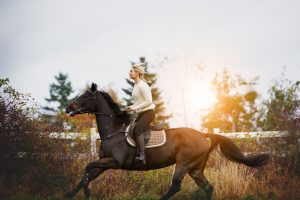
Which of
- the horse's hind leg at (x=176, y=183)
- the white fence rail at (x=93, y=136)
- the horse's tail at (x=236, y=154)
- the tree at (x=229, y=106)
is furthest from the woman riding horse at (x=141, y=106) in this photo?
the tree at (x=229, y=106)

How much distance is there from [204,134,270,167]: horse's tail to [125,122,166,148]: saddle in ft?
4.35

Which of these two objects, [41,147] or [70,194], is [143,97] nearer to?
[70,194]

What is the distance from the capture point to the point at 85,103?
9.92 metres

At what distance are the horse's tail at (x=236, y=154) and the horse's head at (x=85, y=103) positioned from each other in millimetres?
2885

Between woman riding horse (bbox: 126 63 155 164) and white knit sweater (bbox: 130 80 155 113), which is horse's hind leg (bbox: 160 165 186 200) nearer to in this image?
woman riding horse (bbox: 126 63 155 164)

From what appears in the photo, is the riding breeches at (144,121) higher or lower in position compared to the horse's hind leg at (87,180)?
higher

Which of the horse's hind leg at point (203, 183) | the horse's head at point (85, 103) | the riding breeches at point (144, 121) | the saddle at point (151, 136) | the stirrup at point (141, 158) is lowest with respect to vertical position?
the horse's hind leg at point (203, 183)

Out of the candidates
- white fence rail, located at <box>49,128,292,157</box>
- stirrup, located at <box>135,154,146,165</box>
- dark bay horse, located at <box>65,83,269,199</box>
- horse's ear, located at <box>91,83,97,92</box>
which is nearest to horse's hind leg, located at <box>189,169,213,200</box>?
dark bay horse, located at <box>65,83,269,199</box>

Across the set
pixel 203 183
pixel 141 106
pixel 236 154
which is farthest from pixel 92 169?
pixel 236 154

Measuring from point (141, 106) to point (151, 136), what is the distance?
819 mm

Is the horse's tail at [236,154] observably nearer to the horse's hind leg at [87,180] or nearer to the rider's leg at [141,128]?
the rider's leg at [141,128]

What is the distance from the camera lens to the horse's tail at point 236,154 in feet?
34.9

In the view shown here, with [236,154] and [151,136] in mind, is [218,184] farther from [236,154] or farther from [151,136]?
[151,136]

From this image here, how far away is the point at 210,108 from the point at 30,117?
131 feet
